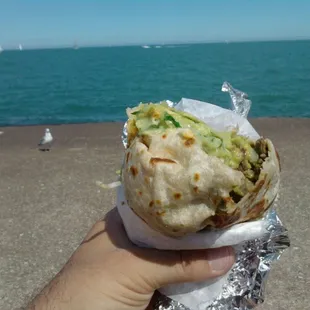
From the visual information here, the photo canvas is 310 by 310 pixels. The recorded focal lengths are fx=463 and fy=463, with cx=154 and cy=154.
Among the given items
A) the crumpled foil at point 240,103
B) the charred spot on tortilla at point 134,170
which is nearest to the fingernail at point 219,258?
the charred spot on tortilla at point 134,170

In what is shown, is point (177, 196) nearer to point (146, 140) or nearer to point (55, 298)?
point (146, 140)

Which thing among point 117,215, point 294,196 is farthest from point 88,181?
point 117,215

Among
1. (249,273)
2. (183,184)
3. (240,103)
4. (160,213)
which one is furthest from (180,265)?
(240,103)

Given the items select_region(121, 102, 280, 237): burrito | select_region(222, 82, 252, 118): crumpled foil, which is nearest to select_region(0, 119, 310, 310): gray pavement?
select_region(222, 82, 252, 118): crumpled foil

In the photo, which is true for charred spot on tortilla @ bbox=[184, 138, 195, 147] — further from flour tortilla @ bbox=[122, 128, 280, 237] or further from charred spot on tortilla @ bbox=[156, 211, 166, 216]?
charred spot on tortilla @ bbox=[156, 211, 166, 216]

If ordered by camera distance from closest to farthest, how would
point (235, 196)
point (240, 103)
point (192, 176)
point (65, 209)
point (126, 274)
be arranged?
point (192, 176) → point (235, 196) → point (126, 274) → point (240, 103) → point (65, 209)

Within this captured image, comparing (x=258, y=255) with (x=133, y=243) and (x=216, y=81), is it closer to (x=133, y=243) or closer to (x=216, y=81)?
(x=133, y=243)

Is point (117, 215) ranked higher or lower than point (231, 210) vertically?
lower
